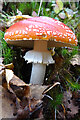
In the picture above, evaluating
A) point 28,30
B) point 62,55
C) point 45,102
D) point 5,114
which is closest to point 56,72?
point 62,55

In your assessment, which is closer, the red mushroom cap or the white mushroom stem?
the red mushroom cap

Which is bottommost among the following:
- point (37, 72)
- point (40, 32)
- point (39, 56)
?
point (37, 72)

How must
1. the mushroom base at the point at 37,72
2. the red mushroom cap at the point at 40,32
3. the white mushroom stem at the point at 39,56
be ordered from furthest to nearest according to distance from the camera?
the mushroom base at the point at 37,72
the white mushroom stem at the point at 39,56
the red mushroom cap at the point at 40,32

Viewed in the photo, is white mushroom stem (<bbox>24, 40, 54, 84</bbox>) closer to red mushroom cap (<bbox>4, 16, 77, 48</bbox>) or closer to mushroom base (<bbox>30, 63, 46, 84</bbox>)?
mushroom base (<bbox>30, 63, 46, 84</bbox>)

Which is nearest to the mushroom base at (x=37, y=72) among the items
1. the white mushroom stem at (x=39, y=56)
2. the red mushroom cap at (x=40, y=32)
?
the white mushroom stem at (x=39, y=56)

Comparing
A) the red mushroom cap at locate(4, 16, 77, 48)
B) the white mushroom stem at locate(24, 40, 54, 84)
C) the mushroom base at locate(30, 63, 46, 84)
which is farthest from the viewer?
the mushroom base at locate(30, 63, 46, 84)

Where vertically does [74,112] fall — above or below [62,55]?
below

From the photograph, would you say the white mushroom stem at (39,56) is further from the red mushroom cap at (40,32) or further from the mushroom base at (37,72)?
the red mushroom cap at (40,32)

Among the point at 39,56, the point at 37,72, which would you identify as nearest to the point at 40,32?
the point at 39,56

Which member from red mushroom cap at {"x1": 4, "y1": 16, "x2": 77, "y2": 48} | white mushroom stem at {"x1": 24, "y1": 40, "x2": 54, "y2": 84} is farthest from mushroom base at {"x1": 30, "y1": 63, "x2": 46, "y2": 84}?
red mushroom cap at {"x1": 4, "y1": 16, "x2": 77, "y2": 48}

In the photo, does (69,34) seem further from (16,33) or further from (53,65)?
(53,65)

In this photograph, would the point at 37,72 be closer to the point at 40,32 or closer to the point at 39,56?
the point at 39,56
